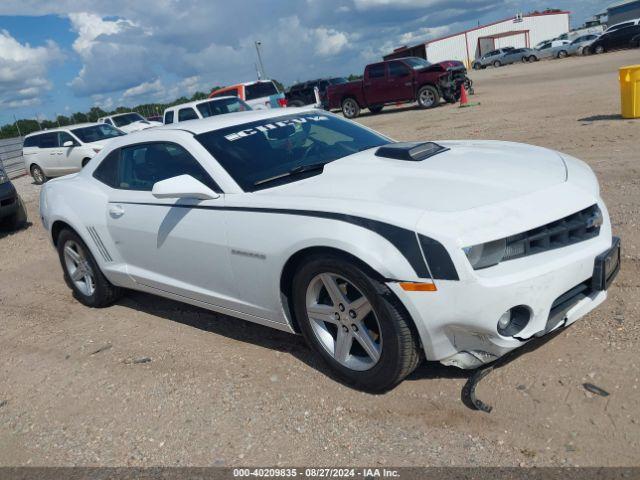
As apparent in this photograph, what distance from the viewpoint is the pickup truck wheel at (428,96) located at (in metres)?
20.9

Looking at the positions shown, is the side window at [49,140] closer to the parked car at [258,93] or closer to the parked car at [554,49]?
the parked car at [258,93]

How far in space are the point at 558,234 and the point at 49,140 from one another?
1691cm

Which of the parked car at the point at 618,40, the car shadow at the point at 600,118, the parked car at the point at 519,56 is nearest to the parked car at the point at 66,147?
the car shadow at the point at 600,118

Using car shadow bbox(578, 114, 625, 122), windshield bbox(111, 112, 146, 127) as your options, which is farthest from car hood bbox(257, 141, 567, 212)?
windshield bbox(111, 112, 146, 127)

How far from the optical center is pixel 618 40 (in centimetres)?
3709

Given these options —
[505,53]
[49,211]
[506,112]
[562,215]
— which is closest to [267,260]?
[562,215]

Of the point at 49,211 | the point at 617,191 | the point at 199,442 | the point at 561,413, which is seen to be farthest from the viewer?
the point at 617,191

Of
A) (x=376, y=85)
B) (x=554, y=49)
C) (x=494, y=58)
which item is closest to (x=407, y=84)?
(x=376, y=85)

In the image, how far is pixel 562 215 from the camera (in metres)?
2.92

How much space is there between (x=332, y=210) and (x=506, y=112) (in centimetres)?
1352

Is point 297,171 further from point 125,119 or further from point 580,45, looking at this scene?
point 580,45

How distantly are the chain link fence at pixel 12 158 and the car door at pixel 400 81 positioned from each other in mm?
14923

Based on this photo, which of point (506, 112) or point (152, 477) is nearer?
point (152, 477)

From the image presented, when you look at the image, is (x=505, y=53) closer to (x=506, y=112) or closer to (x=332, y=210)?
(x=506, y=112)
